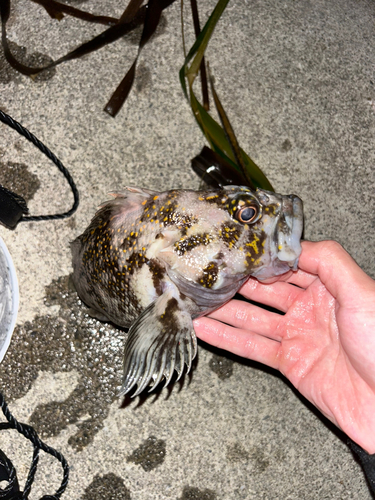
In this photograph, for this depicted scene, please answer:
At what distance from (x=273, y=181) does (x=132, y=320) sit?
1.38 metres

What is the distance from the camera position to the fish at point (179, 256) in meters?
1.91

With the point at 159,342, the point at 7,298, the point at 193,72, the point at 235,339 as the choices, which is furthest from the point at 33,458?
the point at 193,72

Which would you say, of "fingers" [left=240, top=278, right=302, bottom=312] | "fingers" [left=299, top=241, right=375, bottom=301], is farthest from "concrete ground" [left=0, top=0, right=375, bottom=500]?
"fingers" [left=299, top=241, right=375, bottom=301]

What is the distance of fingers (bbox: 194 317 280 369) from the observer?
2422mm

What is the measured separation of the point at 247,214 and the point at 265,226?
108 mm

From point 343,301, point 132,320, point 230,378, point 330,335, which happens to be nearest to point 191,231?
point 132,320

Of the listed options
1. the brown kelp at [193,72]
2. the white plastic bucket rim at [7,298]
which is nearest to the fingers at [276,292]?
the brown kelp at [193,72]

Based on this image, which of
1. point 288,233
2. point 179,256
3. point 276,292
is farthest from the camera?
point 276,292

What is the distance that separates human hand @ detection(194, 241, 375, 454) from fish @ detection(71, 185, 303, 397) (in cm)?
29

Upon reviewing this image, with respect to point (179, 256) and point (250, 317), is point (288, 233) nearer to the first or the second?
point (179, 256)

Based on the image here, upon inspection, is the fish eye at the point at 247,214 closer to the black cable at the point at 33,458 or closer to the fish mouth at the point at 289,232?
the fish mouth at the point at 289,232

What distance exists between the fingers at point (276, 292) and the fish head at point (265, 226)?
1.35 feet

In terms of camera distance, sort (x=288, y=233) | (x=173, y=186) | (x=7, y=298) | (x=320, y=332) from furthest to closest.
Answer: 1. (x=173, y=186)
2. (x=7, y=298)
3. (x=320, y=332)
4. (x=288, y=233)

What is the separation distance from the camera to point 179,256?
1897mm
